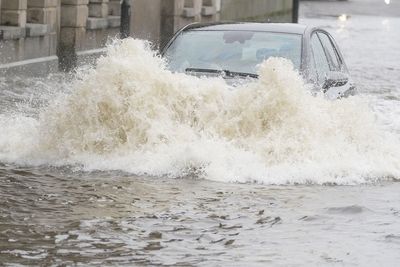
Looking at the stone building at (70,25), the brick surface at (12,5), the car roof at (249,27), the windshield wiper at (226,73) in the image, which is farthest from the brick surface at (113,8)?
the windshield wiper at (226,73)

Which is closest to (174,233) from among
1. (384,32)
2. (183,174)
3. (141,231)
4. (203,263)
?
(141,231)

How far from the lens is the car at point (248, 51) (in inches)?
529

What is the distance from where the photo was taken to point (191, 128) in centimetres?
1214

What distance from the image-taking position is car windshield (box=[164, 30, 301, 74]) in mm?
Result: 13523

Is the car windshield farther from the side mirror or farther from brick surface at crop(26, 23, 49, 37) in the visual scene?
brick surface at crop(26, 23, 49, 37)

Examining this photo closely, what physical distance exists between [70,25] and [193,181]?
1641 centimetres

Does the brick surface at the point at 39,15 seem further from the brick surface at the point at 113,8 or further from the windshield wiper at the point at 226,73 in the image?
the windshield wiper at the point at 226,73

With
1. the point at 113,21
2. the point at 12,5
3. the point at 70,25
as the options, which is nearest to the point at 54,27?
the point at 70,25

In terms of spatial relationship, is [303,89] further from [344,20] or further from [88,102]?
[344,20]

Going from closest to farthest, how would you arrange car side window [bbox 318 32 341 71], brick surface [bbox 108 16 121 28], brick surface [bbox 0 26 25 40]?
1. car side window [bbox 318 32 341 71]
2. brick surface [bbox 0 26 25 40]
3. brick surface [bbox 108 16 121 28]

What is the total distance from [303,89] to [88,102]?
225 centimetres

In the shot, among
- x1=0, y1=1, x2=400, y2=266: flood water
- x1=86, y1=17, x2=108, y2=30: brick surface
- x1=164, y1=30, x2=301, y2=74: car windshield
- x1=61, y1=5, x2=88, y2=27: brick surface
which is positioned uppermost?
x1=164, y1=30, x2=301, y2=74: car windshield

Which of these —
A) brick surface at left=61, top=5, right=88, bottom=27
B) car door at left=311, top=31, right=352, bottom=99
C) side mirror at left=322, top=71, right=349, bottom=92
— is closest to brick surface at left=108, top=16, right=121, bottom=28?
brick surface at left=61, top=5, right=88, bottom=27

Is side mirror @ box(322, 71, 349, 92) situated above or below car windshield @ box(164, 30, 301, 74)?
below
